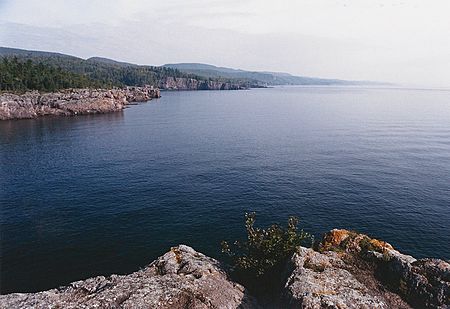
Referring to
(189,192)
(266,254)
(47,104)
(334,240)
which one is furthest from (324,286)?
(47,104)

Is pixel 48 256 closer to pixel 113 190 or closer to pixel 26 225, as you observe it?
pixel 26 225

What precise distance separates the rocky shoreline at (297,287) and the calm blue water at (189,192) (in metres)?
16.2

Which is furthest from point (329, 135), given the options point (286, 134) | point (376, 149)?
point (376, 149)

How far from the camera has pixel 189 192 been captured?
7119 cm

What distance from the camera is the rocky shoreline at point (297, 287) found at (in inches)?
1047

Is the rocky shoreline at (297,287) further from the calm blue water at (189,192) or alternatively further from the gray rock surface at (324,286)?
the calm blue water at (189,192)

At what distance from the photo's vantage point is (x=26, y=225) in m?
56.9

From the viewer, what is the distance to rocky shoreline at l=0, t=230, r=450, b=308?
87.2 feet

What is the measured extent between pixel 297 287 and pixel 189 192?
4613 centimetres

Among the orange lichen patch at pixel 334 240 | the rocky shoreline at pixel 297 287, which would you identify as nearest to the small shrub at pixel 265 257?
the rocky shoreline at pixel 297 287

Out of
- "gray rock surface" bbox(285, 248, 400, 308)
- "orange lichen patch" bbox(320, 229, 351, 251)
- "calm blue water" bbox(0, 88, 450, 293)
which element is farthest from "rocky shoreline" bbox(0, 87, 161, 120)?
"gray rock surface" bbox(285, 248, 400, 308)

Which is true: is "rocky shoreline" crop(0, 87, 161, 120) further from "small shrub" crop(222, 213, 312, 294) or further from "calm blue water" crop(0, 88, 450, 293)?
"small shrub" crop(222, 213, 312, 294)

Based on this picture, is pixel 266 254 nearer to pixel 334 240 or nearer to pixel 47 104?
pixel 334 240

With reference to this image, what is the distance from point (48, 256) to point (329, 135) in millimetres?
111038
